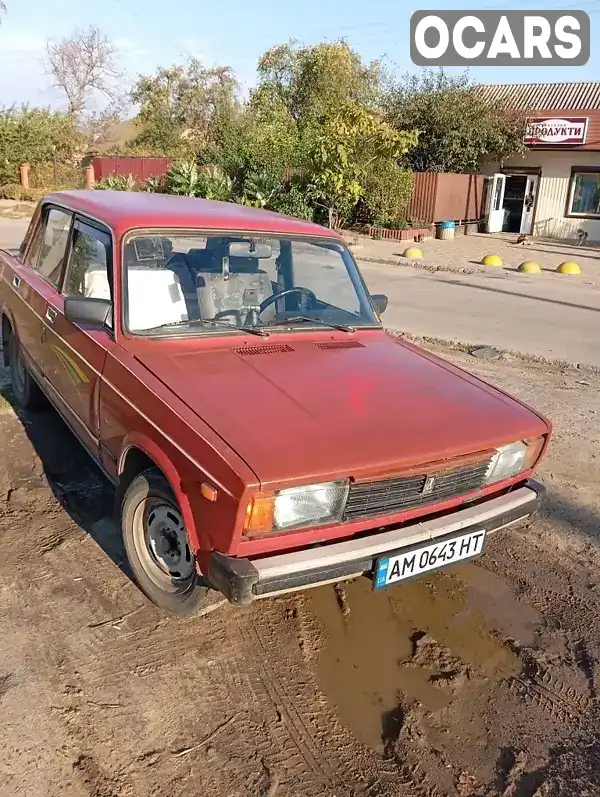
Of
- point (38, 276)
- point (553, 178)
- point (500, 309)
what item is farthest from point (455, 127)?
point (38, 276)

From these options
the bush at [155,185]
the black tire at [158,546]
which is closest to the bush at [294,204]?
the bush at [155,185]

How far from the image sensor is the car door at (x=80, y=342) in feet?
11.6

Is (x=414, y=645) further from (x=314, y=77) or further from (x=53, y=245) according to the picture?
(x=314, y=77)

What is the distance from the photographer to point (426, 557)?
113 inches

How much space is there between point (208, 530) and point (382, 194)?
66.9ft

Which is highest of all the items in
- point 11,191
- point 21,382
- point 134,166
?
point 134,166

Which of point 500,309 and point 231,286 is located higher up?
point 231,286

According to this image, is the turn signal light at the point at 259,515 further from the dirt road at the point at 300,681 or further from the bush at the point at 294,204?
the bush at the point at 294,204

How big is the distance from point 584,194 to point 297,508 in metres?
26.3

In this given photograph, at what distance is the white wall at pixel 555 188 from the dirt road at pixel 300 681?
2426 centimetres

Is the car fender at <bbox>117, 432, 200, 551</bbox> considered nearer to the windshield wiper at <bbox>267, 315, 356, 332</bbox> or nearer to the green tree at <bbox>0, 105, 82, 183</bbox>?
the windshield wiper at <bbox>267, 315, 356, 332</bbox>

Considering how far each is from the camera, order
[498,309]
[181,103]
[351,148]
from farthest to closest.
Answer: [181,103]
[351,148]
[498,309]

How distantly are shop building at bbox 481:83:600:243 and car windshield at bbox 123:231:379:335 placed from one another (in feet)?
74.2

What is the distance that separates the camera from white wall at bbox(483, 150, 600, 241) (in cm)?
2500
